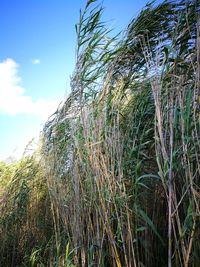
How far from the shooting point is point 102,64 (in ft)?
9.39

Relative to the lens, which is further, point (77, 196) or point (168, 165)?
point (77, 196)

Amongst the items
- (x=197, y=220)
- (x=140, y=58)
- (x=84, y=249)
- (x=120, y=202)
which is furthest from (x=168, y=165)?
(x=140, y=58)

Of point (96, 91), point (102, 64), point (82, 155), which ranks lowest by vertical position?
point (82, 155)

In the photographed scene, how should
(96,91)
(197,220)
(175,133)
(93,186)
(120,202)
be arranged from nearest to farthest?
(197,220) < (175,133) < (120,202) < (93,186) < (96,91)

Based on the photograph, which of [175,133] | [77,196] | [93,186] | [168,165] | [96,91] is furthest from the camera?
[96,91]

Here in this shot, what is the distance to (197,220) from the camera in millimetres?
1620

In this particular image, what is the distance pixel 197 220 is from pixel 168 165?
0.36 metres

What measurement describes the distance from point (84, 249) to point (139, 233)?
618mm

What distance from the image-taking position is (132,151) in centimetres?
210

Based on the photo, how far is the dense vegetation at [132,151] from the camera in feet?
5.81

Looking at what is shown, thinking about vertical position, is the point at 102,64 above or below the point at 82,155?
above

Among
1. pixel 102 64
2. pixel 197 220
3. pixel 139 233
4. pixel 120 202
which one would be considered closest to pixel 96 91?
pixel 102 64

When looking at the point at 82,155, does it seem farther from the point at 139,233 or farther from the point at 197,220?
the point at 197,220

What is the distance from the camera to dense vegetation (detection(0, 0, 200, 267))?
69.7 inches
